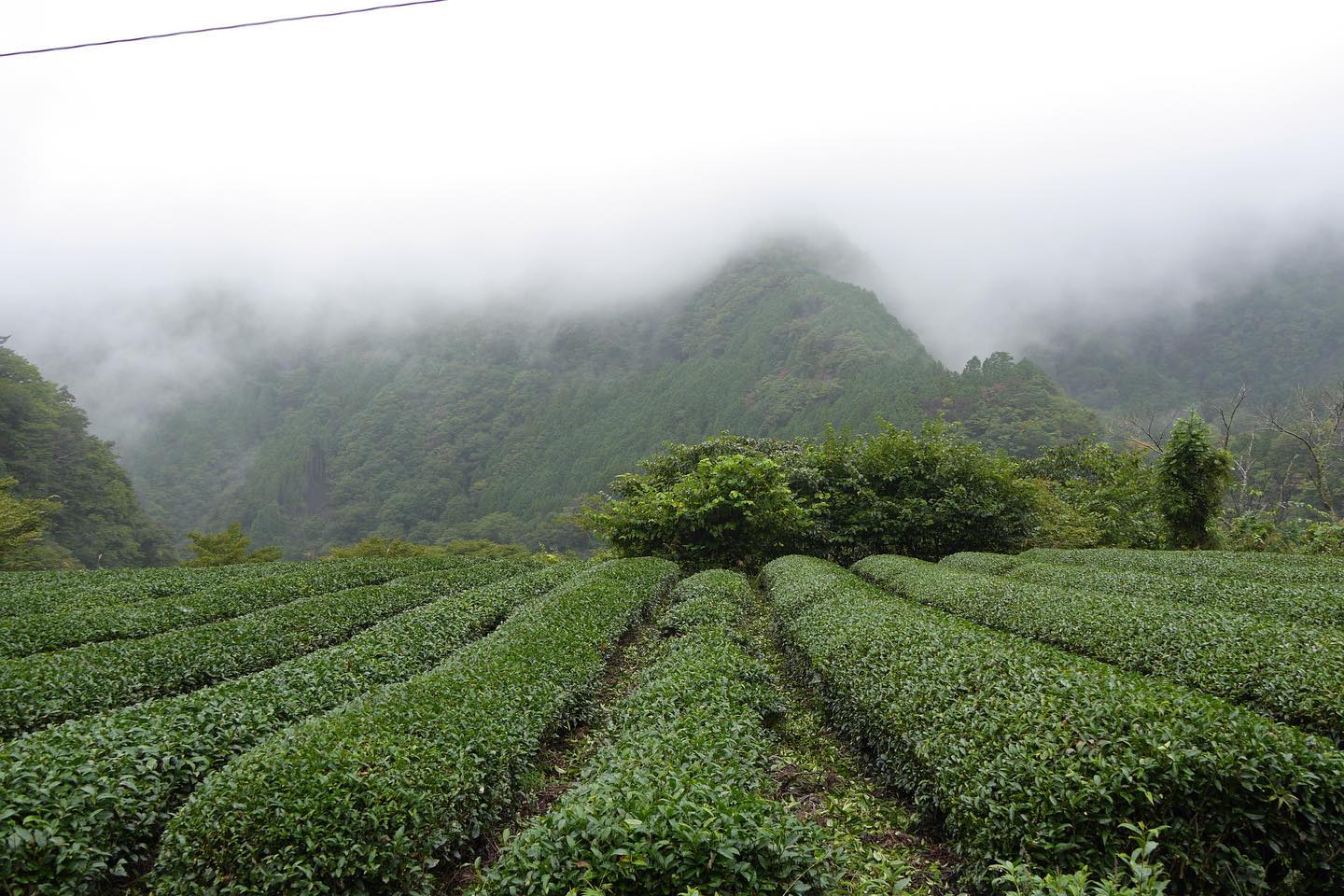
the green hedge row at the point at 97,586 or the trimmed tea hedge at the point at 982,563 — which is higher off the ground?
the green hedge row at the point at 97,586

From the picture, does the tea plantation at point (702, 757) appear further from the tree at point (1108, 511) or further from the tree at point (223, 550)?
the tree at point (223, 550)

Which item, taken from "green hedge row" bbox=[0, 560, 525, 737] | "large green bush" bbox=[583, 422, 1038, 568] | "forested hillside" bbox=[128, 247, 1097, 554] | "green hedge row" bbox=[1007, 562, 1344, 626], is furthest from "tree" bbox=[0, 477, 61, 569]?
"forested hillside" bbox=[128, 247, 1097, 554]

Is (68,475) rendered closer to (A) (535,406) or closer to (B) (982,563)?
(B) (982,563)

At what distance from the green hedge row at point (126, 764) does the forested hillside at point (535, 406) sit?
171ft

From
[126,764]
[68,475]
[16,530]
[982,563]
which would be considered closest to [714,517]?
[982,563]

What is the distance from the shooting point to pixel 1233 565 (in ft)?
41.6

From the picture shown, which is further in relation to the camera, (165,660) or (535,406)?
(535,406)

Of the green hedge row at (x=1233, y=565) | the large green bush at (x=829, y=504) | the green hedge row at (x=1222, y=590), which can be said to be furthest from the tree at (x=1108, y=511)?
the green hedge row at (x=1222, y=590)

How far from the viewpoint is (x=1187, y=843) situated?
363 centimetres

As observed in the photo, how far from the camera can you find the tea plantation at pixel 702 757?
353 centimetres

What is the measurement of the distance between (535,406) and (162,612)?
103375 mm

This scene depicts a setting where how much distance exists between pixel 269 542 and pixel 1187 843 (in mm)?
102826

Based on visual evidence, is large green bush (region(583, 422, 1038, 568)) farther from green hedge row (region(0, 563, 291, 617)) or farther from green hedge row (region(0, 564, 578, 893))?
green hedge row (region(0, 564, 578, 893))

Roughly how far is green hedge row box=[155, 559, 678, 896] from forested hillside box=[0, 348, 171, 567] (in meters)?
46.1
